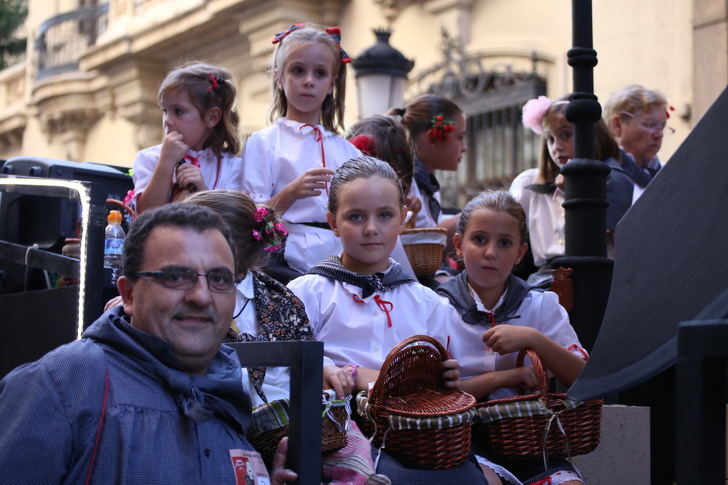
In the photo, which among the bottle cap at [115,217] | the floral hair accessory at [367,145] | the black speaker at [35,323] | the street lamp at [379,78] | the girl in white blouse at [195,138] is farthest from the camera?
the street lamp at [379,78]

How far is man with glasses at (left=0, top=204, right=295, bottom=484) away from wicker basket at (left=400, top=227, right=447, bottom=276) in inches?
88.7

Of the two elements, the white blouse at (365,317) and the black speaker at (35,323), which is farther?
the white blouse at (365,317)

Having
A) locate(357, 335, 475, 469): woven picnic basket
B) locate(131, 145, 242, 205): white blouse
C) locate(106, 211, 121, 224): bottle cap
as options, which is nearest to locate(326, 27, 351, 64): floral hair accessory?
locate(131, 145, 242, 205): white blouse

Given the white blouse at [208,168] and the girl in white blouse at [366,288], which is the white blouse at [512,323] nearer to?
the girl in white blouse at [366,288]

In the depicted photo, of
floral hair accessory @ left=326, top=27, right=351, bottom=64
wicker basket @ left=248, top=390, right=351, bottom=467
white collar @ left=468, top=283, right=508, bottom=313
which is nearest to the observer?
wicker basket @ left=248, top=390, right=351, bottom=467

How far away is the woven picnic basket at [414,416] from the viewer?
331 cm

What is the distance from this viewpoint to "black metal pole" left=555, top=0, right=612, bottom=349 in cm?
461

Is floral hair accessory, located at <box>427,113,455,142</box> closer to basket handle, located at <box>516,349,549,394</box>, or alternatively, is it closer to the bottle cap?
the bottle cap

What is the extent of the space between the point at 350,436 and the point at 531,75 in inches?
334

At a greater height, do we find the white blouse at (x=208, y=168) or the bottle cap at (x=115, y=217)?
the white blouse at (x=208, y=168)

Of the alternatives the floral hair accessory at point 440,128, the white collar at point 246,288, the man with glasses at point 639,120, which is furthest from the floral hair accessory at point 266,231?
the man with glasses at point 639,120

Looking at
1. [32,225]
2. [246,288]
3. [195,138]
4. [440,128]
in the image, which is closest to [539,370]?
[246,288]

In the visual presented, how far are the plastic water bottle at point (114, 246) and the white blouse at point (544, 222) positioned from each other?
2196 mm

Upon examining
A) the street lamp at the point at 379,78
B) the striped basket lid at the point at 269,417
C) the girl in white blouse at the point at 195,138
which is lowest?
the striped basket lid at the point at 269,417
